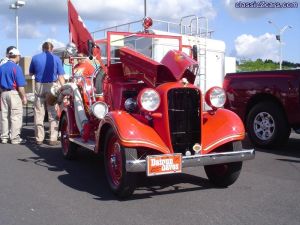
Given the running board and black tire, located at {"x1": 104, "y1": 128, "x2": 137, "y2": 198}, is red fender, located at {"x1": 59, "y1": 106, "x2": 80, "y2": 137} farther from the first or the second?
black tire, located at {"x1": 104, "y1": 128, "x2": 137, "y2": 198}

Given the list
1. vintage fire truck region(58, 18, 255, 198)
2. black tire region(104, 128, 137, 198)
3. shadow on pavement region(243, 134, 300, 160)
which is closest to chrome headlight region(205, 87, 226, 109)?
vintage fire truck region(58, 18, 255, 198)

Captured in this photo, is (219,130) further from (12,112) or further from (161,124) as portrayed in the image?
(12,112)

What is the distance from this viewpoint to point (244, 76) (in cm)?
909

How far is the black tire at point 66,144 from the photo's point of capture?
7797mm

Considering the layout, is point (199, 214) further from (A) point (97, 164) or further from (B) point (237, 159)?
(A) point (97, 164)

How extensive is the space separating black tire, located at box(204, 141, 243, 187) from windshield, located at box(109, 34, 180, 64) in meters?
2.05

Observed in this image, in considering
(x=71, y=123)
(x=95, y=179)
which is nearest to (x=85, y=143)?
(x=95, y=179)

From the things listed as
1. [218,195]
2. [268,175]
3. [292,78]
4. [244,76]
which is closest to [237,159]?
[218,195]

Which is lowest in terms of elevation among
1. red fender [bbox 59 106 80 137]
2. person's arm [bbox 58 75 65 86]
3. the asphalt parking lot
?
the asphalt parking lot

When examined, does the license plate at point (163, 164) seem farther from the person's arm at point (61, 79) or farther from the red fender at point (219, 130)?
the person's arm at point (61, 79)

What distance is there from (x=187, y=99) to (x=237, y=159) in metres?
0.92

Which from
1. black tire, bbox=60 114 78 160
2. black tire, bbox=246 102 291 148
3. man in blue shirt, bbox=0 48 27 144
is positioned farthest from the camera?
man in blue shirt, bbox=0 48 27 144

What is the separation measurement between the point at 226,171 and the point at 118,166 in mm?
1419

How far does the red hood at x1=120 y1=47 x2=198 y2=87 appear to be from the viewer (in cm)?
549
